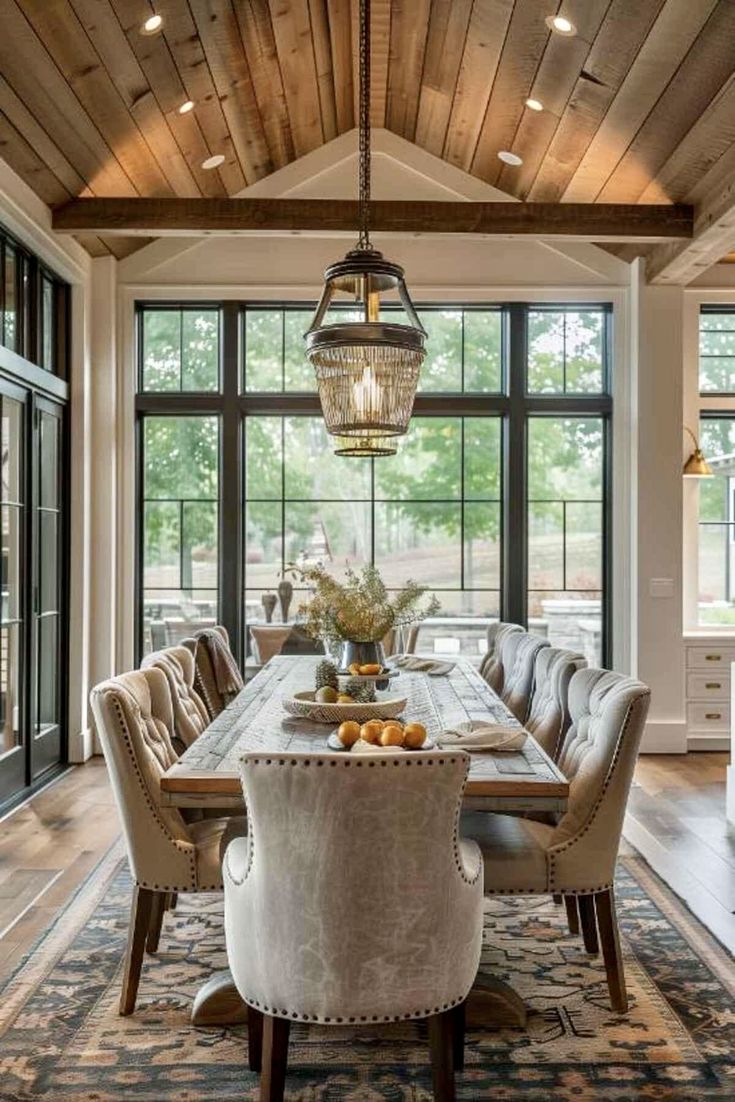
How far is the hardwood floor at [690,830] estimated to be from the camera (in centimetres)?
375

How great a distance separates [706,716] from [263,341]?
389 centimetres

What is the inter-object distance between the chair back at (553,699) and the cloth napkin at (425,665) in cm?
75

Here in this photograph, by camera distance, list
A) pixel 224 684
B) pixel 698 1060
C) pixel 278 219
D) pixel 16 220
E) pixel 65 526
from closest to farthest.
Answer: pixel 698 1060
pixel 224 684
pixel 16 220
pixel 278 219
pixel 65 526

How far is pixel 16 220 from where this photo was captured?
5.09 meters

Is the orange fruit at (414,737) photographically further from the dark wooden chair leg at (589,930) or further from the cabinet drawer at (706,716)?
the cabinet drawer at (706,716)

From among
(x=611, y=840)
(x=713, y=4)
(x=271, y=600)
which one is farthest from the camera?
(x=271, y=600)

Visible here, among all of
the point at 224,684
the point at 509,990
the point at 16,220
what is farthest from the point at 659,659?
the point at 16,220

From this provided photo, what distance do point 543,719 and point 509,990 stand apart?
3.33 feet

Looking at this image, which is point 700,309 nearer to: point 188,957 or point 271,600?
point 271,600

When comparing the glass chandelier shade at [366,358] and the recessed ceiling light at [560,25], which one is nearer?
the glass chandelier shade at [366,358]

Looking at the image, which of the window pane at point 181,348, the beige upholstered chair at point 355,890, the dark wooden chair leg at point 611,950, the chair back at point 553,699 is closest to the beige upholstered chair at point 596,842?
the dark wooden chair leg at point 611,950

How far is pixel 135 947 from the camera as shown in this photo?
278cm

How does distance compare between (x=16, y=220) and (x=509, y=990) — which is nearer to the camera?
(x=509, y=990)

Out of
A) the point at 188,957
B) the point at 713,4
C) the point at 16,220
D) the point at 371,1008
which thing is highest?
the point at 713,4
